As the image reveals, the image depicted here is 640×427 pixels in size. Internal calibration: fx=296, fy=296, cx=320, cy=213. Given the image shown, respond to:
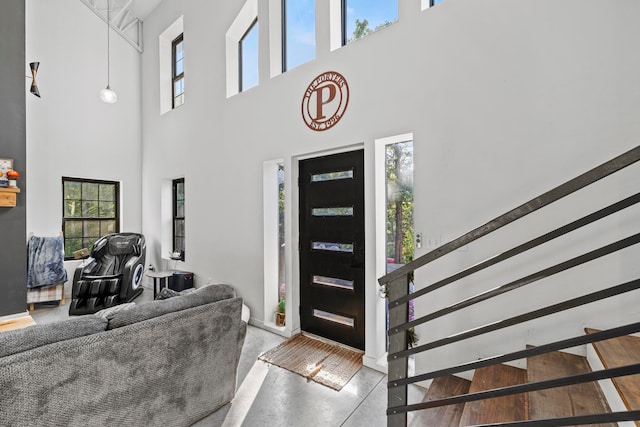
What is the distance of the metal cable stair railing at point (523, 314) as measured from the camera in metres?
0.74

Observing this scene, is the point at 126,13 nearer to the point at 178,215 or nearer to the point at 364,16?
the point at 178,215

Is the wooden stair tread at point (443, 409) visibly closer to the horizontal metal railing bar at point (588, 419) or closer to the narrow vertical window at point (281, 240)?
the horizontal metal railing bar at point (588, 419)

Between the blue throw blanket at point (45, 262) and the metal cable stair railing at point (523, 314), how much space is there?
16.9 feet

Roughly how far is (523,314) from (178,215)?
17.9 feet

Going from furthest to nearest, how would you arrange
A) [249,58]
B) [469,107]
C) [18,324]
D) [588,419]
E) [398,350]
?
[249,58] → [18,324] → [469,107] → [398,350] → [588,419]

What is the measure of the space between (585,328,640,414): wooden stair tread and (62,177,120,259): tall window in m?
6.53

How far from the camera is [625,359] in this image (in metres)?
1.33

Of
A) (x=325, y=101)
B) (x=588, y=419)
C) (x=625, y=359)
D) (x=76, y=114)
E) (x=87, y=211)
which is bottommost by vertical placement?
(x=625, y=359)

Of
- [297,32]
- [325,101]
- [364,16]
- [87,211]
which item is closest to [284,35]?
[297,32]

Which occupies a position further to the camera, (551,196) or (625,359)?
(625,359)

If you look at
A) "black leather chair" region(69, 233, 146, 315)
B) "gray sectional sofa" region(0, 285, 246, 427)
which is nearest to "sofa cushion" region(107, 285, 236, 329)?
"gray sectional sofa" region(0, 285, 246, 427)

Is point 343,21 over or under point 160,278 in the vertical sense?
over

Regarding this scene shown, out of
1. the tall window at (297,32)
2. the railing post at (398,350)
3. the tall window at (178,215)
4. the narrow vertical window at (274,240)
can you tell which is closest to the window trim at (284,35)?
the tall window at (297,32)

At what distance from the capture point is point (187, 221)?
15.5 feet
